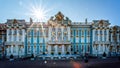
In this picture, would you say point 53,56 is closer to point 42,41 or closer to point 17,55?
point 42,41

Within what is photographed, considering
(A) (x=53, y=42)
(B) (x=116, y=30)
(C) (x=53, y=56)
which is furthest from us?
(B) (x=116, y=30)

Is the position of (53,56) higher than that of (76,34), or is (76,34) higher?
(76,34)

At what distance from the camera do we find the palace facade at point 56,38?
6494cm

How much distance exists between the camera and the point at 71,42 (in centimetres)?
6662

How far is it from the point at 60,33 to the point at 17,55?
602 inches

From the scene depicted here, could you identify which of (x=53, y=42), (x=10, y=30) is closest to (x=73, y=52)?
(x=53, y=42)

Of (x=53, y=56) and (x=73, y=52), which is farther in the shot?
(x=73, y=52)

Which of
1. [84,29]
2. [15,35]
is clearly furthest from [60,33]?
[15,35]

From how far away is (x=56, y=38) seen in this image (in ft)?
213

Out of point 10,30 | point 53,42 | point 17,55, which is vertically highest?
point 10,30

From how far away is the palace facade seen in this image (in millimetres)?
64938

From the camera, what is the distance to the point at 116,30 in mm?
→ 69188

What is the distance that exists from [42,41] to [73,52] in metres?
10.6

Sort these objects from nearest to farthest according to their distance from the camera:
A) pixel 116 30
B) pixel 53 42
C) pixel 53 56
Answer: pixel 53 56, pixel 53 42, pixel 116 30
